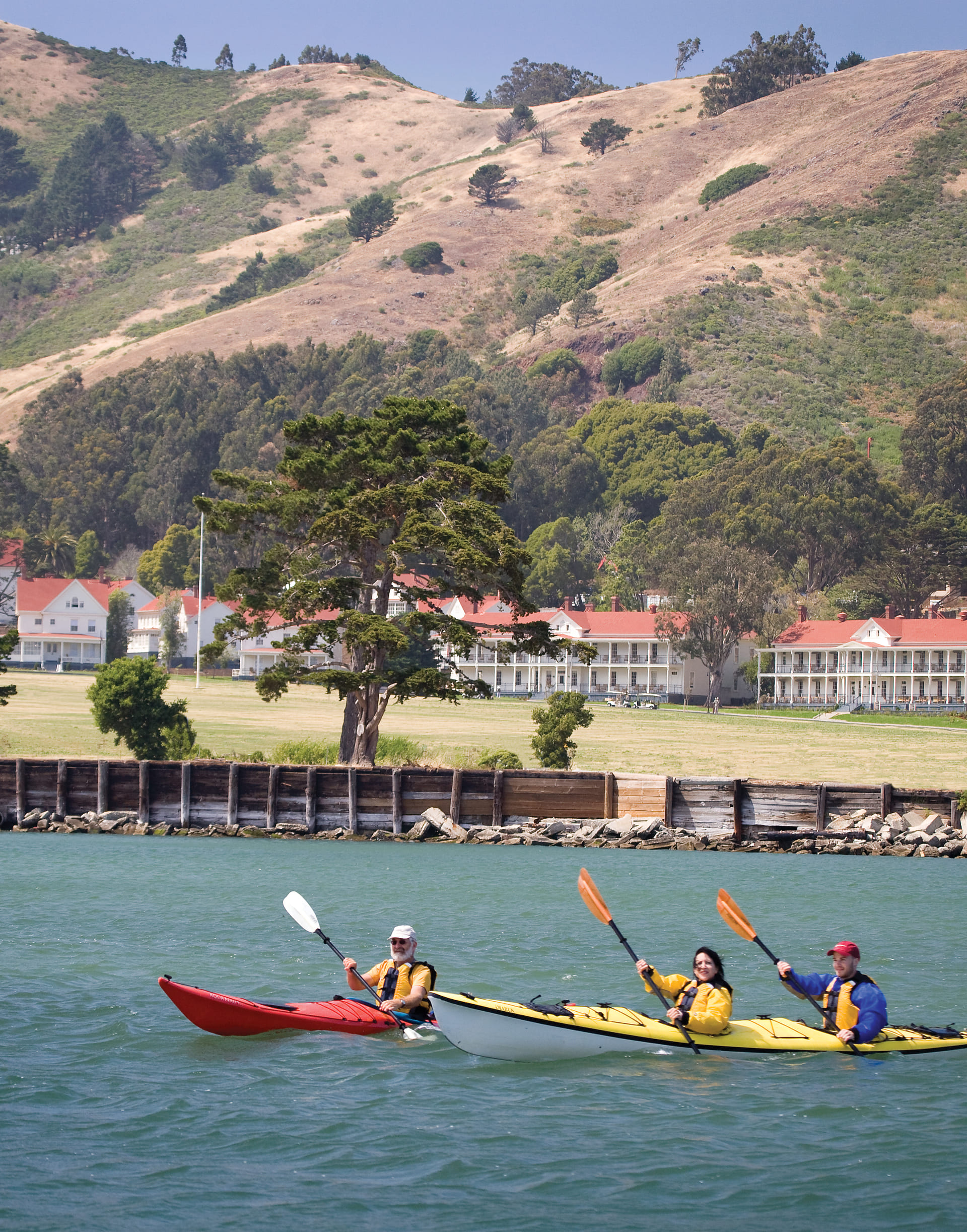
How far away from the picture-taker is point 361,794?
1655 inches

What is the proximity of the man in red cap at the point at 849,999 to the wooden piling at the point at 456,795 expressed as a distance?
2480 centimetres

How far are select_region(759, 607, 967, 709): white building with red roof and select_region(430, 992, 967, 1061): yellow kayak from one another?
91001 millimetres

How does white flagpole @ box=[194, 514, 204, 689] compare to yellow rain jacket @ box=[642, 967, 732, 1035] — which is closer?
yellow rain jacket @ box=[642, 967, 732, 1035]

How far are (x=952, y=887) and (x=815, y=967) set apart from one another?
438 inches

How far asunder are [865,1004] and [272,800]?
27019 millimetres

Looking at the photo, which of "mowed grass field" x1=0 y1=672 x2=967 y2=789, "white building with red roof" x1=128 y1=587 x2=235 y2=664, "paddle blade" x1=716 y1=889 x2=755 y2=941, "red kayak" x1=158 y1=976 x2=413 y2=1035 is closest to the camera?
"red kayak" x1=158 y1=976 x2=413 y2=1035

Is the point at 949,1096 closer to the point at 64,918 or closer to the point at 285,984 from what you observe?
the point at 285,984

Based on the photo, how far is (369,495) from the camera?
4269cm

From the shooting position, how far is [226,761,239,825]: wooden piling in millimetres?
41906

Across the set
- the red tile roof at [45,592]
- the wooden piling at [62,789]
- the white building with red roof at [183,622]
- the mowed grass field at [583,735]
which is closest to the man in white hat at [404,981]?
the wooden piling at [62,789]

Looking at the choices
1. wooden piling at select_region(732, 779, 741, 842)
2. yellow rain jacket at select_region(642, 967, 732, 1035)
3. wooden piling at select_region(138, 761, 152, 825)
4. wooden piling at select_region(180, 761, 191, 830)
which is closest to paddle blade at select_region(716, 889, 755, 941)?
yellow rain jacket at select_region(642, 967, 732, 1035)

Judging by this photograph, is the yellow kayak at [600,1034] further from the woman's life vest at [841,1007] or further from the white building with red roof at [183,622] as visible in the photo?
the white building with red roof at [183,622]

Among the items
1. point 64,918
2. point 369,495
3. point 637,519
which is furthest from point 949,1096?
point 637,519

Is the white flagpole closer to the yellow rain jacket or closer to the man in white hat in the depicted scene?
the man in white hat
